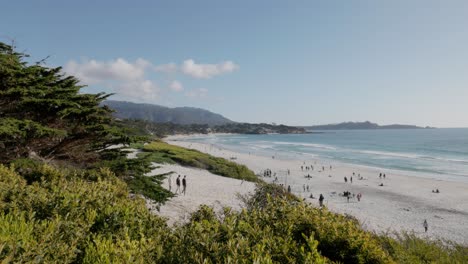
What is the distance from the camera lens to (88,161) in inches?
616

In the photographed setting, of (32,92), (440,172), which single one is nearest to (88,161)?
(32,92)

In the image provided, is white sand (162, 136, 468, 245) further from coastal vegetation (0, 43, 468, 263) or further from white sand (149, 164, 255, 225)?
coastal vegetation (0, 43, 468, 263)

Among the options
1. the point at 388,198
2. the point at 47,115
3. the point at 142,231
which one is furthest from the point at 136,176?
the point at 388,198

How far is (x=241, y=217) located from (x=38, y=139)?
1174 cm

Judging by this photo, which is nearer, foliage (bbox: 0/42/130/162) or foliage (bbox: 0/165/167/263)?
foliage (bbox: 0/165/167/263)

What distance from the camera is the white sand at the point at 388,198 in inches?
1033

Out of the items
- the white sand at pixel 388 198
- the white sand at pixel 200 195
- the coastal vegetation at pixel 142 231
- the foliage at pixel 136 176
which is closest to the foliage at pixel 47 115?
the coastal vegetation at pixel 142 231

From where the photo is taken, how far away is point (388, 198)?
37312mm

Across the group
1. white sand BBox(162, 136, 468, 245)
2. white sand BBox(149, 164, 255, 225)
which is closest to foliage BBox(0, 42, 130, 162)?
white sand BBox(149, 164, 255, 225)

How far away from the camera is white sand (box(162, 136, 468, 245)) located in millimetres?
26234

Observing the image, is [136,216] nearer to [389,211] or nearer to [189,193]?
[189,193]

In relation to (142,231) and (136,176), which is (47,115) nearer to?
(136,176)

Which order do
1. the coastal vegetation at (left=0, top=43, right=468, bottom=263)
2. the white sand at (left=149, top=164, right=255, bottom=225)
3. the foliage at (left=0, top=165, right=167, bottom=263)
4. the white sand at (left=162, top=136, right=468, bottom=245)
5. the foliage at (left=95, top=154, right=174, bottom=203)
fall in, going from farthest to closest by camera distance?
the white sand at (left=162, top=136, right=468, bottom=245)
the white sand at (left=149, top=164, right=255, bottom=225)
the foliage at (left=95, top=154, right=174, bottom=203)
the coastal vegetation at (left=0, top=43, right=468, bottom=263)
the foliage at (left=0, top=165, right=167, bottom=263)

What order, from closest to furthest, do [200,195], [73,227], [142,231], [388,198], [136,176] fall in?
1. [73,227]
2. [142,231]
3. [136,176]
4. [200,195]
5. [388,198]
